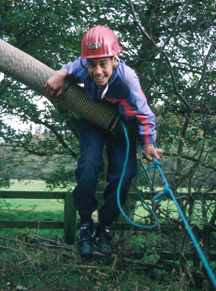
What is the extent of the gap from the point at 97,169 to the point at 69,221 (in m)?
2.11

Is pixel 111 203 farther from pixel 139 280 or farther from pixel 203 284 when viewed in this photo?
pixel 203 284

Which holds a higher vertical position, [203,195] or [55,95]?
[55,95]

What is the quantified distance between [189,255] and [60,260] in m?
1.57

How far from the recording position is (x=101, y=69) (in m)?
2.76

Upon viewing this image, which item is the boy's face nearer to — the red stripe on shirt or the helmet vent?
the helmet vent

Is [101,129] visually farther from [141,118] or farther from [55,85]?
[55,85]

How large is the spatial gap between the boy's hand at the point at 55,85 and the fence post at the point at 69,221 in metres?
2.15

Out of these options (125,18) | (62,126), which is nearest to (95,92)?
(125,18)

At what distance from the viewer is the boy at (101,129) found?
2760 millimetres

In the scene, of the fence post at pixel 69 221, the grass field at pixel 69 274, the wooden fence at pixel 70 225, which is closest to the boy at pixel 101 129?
the grass field at pixel 69 274

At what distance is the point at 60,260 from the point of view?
12.9 ft

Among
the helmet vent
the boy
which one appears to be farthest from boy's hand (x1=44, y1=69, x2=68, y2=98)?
the helmet vent

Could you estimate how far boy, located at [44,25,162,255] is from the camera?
2760mm

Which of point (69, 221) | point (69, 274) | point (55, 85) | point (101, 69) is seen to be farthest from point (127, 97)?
point (69, 221)
